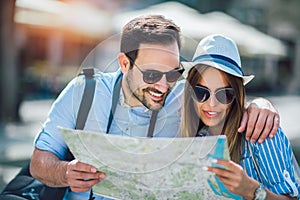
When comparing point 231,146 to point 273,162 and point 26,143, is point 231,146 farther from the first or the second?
point 26,143

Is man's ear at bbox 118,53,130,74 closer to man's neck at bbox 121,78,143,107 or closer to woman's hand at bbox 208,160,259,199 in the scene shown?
man's neck at bbox 121,78,143,107

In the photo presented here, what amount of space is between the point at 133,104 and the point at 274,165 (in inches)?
21.4

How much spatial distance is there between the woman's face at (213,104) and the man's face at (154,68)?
0.11m

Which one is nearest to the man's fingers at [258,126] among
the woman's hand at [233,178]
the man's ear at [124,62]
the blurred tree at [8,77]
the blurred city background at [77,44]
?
the woman's hand at [233,178]

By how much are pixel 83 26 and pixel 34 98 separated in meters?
2.73

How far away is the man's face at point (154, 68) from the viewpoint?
6.92 feet

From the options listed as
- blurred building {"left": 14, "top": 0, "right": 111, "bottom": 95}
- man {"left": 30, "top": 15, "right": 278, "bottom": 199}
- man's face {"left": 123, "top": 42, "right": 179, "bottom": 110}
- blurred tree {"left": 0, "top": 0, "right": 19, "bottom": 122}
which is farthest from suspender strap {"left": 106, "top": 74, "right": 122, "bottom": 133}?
blurred building {"left": 14, "top": 0, "right": 111, "bottom": 95}

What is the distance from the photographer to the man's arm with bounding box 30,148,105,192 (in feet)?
6.47

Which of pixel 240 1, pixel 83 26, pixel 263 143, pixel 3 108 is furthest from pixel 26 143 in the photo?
pixel 240 1

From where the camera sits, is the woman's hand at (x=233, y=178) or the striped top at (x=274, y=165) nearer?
the woman's hand at (x=233, y=178)

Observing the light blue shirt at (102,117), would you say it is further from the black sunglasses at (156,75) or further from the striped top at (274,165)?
the striped top at (274,165)

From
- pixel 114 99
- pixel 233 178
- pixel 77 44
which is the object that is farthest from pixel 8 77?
pixel 233 178

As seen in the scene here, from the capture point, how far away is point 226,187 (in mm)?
1901

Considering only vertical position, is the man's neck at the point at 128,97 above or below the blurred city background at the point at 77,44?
above
